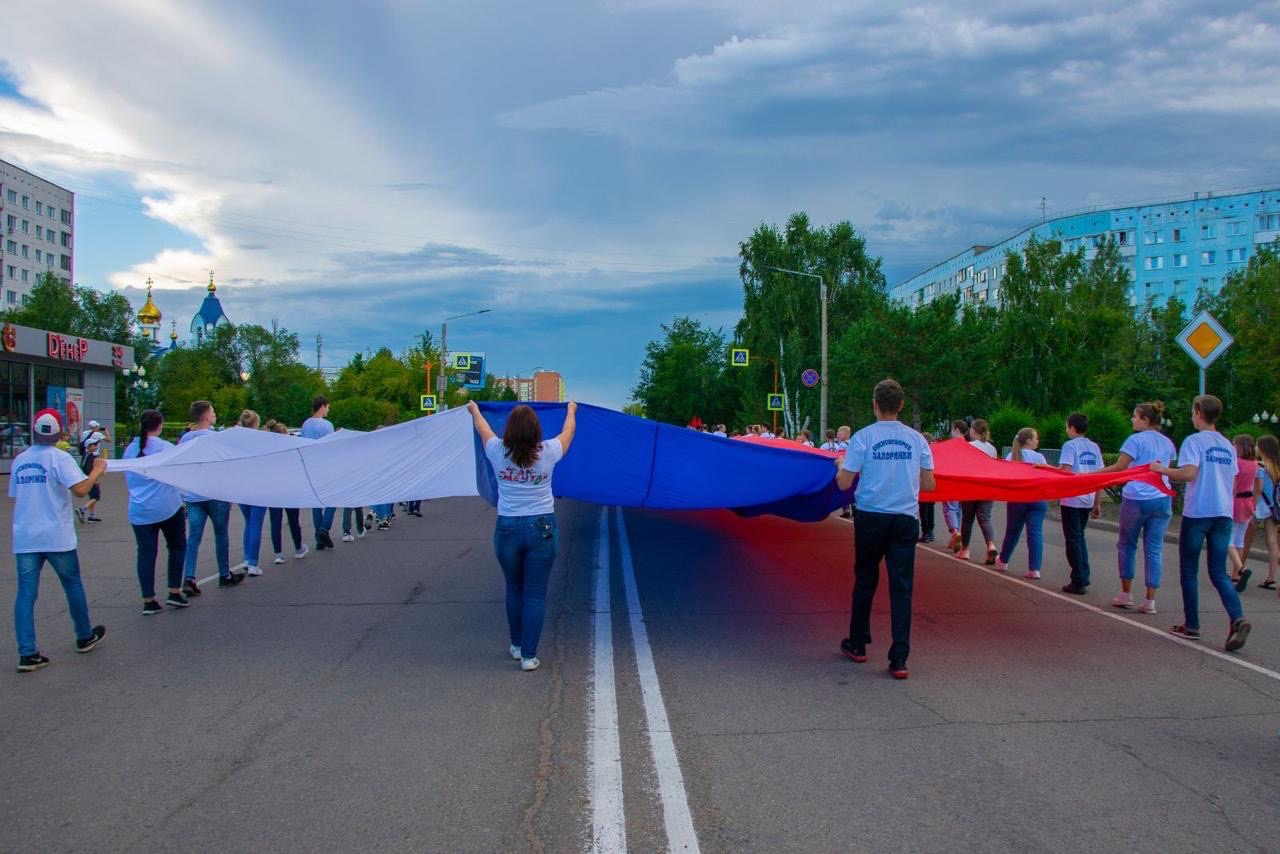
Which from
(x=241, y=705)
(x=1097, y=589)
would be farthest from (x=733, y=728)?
(x=1097, y=589)

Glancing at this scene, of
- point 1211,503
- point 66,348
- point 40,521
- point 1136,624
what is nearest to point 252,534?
point 40,521

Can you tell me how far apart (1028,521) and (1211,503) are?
358cm

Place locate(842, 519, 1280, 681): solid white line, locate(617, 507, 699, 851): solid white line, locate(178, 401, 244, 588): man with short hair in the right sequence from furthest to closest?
locate(178, 401, 244, 588): man with short hair → locate(842, 519, 1280, 681): solid white line → locate(617, 507, 699, 851): solid white line

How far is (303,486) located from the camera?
8094 millimetres

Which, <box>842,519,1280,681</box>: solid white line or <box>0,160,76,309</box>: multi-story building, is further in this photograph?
<box>0,160,76,309</box>: multi-story building

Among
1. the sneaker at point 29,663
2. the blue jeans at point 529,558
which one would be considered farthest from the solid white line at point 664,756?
the sneaker at point 29,663

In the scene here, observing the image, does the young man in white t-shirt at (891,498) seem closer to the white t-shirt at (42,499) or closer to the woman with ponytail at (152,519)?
the white t-shirt at (42,499)

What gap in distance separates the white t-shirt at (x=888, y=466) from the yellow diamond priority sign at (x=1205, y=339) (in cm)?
772

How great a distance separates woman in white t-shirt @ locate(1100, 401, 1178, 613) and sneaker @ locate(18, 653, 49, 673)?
8369 millimetres

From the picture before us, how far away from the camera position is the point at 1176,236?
83562 millimetres

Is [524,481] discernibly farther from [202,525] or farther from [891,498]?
[202,525]

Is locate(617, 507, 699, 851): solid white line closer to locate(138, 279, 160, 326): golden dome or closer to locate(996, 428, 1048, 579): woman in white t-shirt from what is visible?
locate(996, 428, 1048, 579): woman in white t-shirt

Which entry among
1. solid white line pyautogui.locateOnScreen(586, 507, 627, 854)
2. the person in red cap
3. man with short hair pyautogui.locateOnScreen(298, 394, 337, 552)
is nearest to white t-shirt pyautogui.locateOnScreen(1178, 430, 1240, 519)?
solid white line pyautogui.locateOnScreen(586, 507, 627, 854)

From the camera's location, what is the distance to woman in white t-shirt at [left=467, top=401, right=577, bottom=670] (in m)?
6.17
